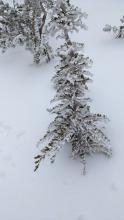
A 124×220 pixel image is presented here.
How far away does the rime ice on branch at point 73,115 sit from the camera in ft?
19.6

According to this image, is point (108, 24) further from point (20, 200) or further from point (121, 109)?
point (20, 200)

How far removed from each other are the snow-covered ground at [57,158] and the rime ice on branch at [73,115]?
0.32 meters

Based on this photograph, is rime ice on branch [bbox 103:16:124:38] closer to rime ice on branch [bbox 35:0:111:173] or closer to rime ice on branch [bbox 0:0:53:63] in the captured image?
rime ice on branch [bbox 0:0:53:63]

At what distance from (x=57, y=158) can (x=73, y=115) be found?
3.57 feet

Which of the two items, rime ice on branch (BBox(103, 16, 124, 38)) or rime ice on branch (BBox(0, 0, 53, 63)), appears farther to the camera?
rime ice on branch (BBox(103, 16, 124, 38))

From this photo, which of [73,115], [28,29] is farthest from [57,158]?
[28,29]

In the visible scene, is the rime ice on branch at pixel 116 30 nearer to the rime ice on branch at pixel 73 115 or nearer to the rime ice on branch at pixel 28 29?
the rime ice on branch at pixel 28 29

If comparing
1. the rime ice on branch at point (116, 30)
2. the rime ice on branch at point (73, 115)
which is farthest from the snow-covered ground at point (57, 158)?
the rime ice on branch at point (73, 115)

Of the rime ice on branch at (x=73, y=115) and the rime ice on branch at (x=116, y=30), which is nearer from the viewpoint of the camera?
the rime ice on branch at (x=73, y=115)

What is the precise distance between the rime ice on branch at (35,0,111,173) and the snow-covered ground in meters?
0.32

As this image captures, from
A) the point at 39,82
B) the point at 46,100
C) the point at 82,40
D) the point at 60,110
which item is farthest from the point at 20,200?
the point at 82,40

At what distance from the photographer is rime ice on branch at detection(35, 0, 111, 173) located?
597cm

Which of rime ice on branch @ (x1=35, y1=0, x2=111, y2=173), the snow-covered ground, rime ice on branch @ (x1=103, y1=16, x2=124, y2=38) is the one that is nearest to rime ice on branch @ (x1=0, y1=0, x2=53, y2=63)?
the snow-covered ground

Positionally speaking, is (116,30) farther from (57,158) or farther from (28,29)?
(57,158)
